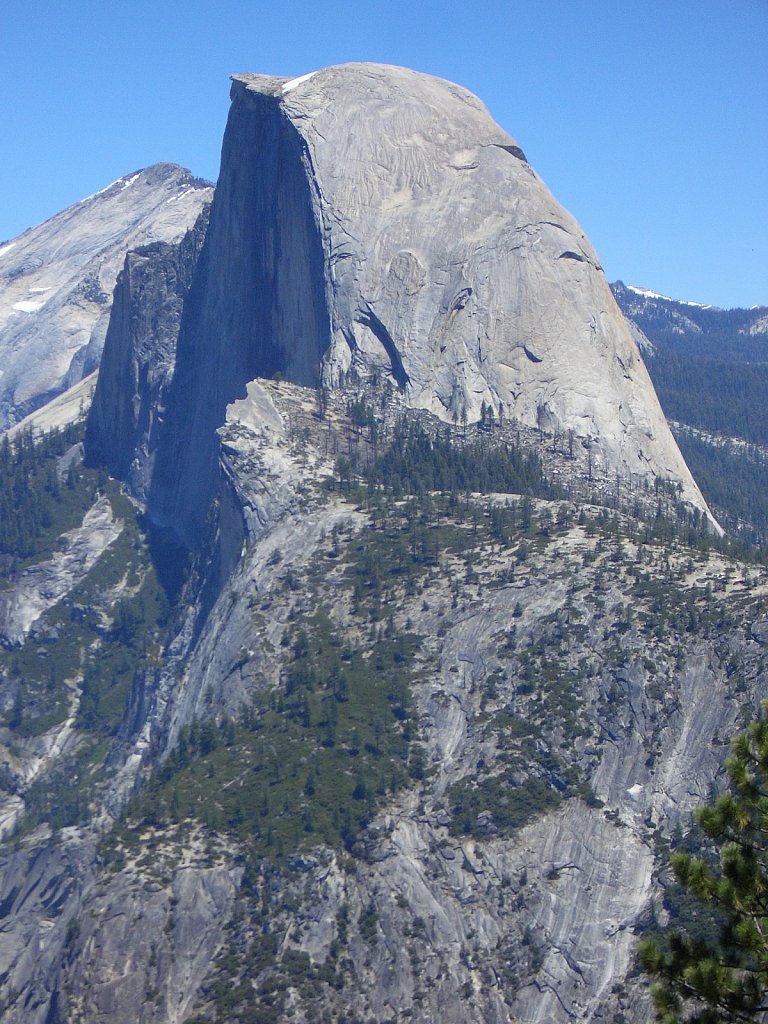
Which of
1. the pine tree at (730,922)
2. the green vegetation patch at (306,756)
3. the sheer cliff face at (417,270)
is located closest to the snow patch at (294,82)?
the sheer cliff face at (417,270)

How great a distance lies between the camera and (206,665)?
449ft

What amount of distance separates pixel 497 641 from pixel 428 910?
25.1 metres

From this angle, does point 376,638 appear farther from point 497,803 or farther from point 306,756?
point 497,803

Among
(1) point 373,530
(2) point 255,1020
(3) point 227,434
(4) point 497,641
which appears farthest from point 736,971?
(3) point 227,434

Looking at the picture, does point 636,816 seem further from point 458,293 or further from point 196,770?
point 458,293

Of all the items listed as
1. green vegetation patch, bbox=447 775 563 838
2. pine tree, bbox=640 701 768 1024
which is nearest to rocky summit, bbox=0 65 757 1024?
green vegetation patch, bbox=447 775 563 838

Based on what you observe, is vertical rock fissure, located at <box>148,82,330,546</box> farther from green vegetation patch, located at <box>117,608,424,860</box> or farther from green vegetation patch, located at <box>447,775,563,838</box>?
green vegetation patch, located at <box>447,775,563,838</box>

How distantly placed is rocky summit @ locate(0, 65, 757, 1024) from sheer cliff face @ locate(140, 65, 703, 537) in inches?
16.5

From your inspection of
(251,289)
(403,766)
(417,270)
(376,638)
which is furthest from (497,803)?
(251,289)

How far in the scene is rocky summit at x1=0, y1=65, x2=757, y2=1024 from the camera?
96.6 metres

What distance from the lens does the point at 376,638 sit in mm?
122562

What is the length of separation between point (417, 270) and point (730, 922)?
445ft

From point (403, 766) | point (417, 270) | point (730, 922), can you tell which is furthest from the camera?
point (417, 270)

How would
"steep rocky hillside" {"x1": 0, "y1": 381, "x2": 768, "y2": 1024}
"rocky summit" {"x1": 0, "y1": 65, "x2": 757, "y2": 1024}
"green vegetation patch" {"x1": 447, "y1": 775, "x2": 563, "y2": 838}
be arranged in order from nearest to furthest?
"steep rocky hillside" {"x1": 0, "y1": 381, "x2": 768, "y2": 1024} → "rocky summit" {"x1": 0, "y1": 65, "x2": 757, "y2": 1024} → "green vegetation patch" {"x1": 447, "y1": 775, "x2": 563, "y2": 838}
